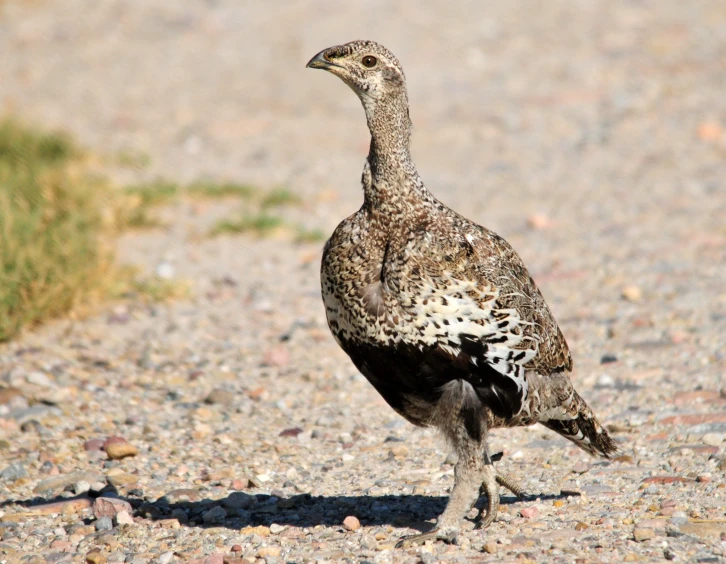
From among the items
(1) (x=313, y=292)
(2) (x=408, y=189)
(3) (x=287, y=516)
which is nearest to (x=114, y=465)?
(3) (x=287, y=516)

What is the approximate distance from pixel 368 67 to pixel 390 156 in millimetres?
418

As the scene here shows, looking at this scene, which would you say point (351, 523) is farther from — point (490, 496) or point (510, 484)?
point (510, 484)

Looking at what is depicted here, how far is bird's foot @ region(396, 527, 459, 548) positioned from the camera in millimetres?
4559

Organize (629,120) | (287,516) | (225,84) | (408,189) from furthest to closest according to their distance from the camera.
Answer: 1. (225,84)
2. (629,120)
3. (287,516)
4. (408,189)

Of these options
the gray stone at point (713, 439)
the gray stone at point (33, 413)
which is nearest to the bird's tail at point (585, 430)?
the gray stone at point (713, 439)

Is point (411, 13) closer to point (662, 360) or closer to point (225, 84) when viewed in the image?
point (225, 84)

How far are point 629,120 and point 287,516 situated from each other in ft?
32.6

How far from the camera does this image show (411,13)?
17312 mm

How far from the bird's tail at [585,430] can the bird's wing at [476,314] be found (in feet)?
1.22

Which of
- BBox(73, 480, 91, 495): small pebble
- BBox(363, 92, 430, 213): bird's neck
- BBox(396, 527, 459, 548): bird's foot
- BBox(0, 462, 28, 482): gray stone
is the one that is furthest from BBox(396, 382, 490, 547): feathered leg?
BBox(0, 462, 28, 482): gray stone

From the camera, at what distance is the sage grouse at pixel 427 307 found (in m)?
4.43

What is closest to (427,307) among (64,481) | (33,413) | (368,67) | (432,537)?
(432,537)

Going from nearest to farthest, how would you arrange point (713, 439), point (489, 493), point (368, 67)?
point (368, 67) < point (489, 493) < point (713, 439)

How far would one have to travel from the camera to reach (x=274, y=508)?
5.20m
